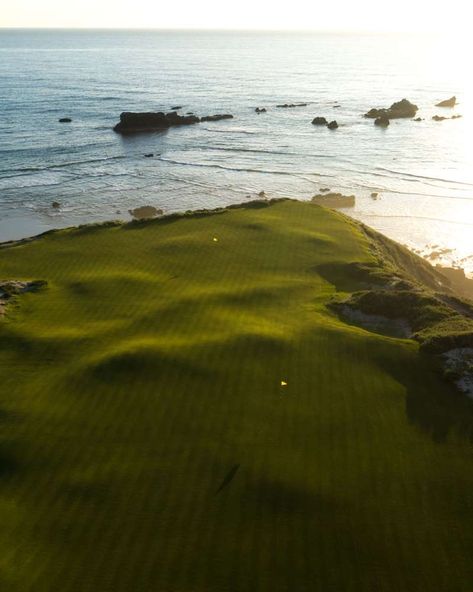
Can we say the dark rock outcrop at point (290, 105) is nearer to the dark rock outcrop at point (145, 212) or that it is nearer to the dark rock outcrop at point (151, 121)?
the dark rock outcrop at point (151, 121)

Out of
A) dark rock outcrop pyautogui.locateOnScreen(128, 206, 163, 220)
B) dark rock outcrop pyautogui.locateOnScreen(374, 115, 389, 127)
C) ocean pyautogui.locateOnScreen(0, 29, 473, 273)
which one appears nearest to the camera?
dark rock outcrop pyautogui.locateOnScreen(128, 206, 163, 220)

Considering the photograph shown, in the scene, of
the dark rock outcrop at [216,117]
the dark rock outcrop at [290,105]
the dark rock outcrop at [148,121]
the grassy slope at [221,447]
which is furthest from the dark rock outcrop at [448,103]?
the grassy slope at [221,447]

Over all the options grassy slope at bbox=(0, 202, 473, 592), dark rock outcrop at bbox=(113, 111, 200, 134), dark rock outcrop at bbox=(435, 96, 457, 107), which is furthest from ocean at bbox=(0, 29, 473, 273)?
grassy slope at bbox=(0, 202, 473, 592)

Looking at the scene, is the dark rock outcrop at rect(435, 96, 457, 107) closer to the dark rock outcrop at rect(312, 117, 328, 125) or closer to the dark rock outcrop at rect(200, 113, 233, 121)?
the dark rock outcrop at rect(312, 117, 328, 125)

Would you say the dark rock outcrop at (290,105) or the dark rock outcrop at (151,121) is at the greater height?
the dark rock outcrop at (290,105)

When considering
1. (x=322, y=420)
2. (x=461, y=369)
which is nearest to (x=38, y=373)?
(x=322, y=420)
